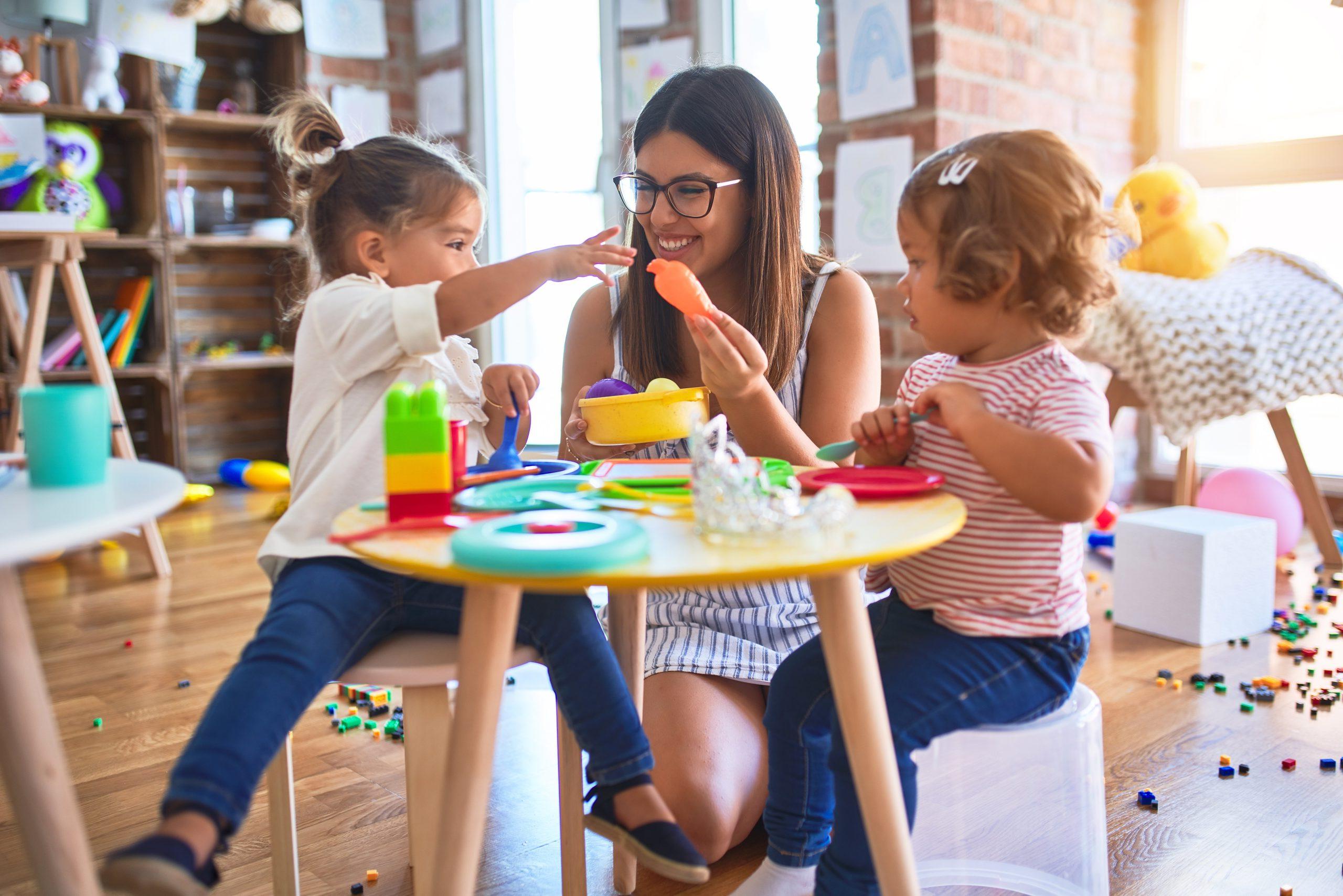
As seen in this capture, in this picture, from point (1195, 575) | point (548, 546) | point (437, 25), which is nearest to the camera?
point (548, 546)

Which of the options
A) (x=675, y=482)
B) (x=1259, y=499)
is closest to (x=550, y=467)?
(x=675, y=482)

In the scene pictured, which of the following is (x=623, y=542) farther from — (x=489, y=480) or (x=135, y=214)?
(x=135, y=214)

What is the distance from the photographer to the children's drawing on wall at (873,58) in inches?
102

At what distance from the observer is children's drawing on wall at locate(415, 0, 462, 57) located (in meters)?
4.20

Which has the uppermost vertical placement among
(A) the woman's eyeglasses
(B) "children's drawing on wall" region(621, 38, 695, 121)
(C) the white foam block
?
(B) "children's drawing on wall" region(621, 38, 695, 121)

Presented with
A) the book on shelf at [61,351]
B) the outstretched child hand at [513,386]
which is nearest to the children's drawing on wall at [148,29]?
the book on shelf at [61,351]

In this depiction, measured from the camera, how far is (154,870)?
2.35 ft

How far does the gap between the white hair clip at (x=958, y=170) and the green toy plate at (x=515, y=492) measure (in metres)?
0.44

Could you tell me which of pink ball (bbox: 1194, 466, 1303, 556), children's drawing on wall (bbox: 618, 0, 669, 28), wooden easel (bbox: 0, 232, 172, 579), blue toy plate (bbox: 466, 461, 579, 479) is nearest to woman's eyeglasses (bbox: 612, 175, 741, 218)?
blue toy plate (bbox: 466, 461, 579, 479)

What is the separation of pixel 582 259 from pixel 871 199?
1.75m

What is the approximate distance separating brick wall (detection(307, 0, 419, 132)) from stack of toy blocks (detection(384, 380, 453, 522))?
3648 mm

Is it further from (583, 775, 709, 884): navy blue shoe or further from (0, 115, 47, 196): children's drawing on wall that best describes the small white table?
(0, 115, 47, 196): children's drawing on wall

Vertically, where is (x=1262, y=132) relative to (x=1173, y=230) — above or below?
above

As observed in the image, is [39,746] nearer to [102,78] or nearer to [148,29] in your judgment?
[102,78]
